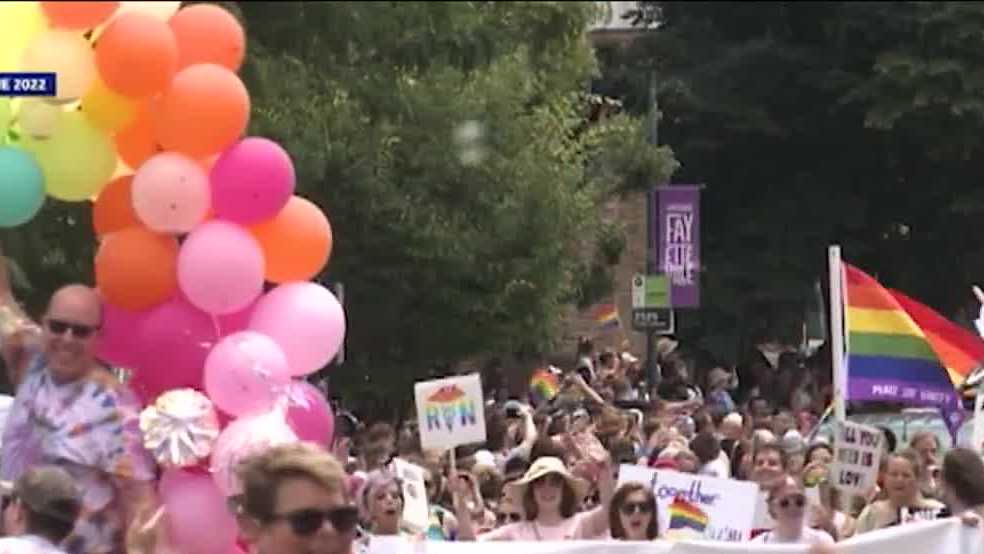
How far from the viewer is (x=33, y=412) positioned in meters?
6.89

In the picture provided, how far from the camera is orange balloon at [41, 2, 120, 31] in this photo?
573 centimetres

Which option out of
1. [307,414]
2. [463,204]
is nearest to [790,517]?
[307,414]

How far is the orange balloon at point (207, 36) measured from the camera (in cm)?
651

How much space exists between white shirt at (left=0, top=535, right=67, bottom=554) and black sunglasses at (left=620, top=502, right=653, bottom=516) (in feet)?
10.2

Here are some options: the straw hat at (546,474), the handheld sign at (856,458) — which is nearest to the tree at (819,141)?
the handheld sign at (856,458)

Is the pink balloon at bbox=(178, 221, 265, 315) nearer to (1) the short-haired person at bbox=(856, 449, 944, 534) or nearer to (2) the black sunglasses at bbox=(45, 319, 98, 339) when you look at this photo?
(2) the black sunglasses at bbox=(45, 319, 98, 339)

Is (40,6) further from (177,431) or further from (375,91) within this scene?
(375,91)

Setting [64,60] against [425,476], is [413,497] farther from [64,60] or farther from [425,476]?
[64,60]

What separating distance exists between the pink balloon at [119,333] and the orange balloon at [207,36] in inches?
30.6

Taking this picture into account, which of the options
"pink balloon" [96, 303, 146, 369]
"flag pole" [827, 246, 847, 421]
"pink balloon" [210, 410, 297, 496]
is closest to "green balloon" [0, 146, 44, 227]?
"pink balloon" [96, 303, 146, 369]

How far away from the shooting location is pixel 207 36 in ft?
21.9

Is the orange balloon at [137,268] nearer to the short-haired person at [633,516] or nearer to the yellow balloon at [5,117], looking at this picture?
the yellow balloon at [5,117]

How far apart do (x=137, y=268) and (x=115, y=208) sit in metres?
0.25

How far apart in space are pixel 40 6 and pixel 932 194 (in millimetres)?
19531
